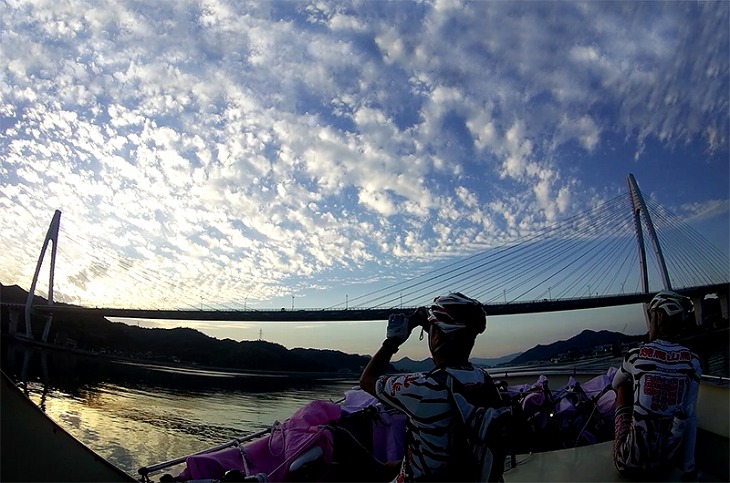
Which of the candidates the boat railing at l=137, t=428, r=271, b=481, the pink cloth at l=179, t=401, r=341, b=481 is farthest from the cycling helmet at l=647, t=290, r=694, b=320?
the boat railing at l=137, t=428, r=271, b=481

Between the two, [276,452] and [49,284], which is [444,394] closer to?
[276,452]

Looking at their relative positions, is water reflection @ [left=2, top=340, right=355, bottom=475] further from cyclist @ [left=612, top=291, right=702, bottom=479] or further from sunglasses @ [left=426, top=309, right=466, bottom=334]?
sunglasses @ [left=426, top=309, right=466, bottom=334]

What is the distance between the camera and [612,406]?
3.51 metres

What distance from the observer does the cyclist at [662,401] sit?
2088mm

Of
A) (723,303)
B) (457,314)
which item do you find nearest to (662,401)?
(457,314)

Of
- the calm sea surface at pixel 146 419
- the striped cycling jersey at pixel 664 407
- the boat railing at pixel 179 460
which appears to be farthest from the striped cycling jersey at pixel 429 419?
the calm sea surface at pixel 146 419

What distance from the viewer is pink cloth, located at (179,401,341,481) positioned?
2799 mm

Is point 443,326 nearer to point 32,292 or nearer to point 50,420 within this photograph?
point 50,420

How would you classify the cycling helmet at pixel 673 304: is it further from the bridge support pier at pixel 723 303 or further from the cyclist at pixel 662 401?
the bridge support pier at pixel 723 303

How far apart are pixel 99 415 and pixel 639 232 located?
Result: 37887 mm

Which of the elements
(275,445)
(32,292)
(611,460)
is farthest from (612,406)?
(32,292)

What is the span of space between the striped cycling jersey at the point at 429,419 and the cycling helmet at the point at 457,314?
153mm

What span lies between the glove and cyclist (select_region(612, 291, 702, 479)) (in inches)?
51.7

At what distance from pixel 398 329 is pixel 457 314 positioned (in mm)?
256
